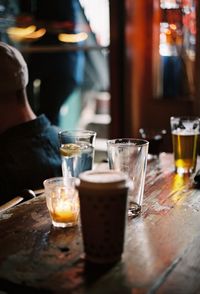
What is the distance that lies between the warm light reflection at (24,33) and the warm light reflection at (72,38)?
0.66 ft

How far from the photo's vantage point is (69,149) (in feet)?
4.99

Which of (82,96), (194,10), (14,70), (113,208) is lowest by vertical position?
(82,96)

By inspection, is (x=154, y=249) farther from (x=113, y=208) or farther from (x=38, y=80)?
(x=38, y=80)

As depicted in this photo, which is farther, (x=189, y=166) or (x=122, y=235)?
(x=189, y=166)

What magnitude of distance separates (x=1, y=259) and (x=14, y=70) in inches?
47.6

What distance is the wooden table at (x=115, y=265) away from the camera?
975 millimetres

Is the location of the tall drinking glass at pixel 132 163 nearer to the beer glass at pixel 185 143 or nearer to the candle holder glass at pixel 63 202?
the candle holder glass at pixel 63 202

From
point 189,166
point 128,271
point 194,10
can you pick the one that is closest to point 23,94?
point 189,166

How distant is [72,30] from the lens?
4953 millimetres

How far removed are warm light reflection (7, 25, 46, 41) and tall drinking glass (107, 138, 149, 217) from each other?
11.6 ft

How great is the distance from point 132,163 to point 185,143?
580mm

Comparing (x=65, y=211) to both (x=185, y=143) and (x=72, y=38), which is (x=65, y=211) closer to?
(x=185, y=143)

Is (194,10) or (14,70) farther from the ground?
(194,10)

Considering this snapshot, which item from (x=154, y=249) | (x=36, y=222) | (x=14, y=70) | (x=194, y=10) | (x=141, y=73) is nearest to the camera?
(x=154, y=249)
